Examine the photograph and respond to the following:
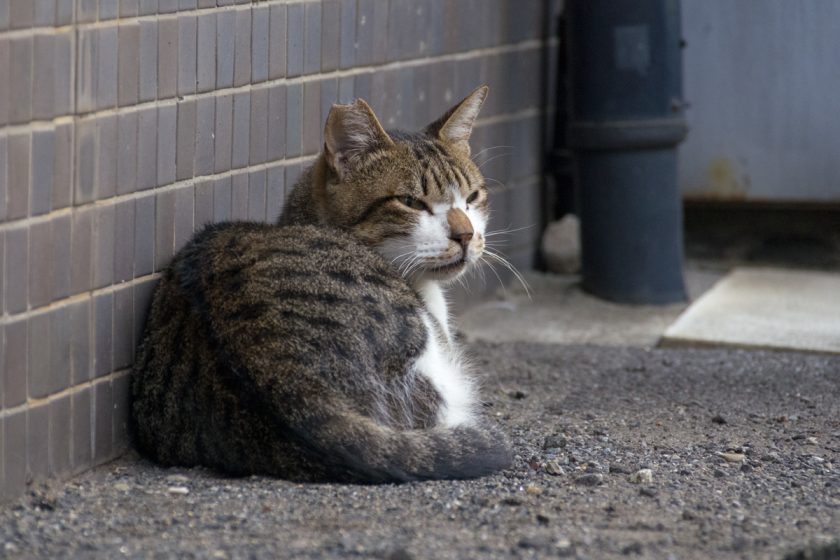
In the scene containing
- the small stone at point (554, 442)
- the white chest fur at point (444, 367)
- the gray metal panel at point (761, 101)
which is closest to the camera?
the white chest fur at point (444, 367)

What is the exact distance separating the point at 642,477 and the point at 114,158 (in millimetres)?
1797

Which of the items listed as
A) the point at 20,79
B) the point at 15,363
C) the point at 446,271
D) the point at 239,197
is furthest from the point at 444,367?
the point at 20,79

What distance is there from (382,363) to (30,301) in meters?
0.97

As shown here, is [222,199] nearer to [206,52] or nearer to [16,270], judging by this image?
[206,52]

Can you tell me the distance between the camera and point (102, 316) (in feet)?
12.5

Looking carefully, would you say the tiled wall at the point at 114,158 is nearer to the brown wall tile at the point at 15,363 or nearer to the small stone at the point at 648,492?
the brown wall tile at the point at 15,363

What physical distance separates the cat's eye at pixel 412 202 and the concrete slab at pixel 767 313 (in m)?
2.05

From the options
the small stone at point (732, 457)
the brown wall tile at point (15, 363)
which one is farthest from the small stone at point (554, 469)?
the brown wall tile at point (15, 363)

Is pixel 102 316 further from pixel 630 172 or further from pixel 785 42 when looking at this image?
pixel 785 42

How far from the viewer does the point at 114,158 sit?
12.4 feet

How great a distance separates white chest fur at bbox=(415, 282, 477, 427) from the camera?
3.87 metres

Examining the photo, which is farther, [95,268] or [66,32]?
[95,268]

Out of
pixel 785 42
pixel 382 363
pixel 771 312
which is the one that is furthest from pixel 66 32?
pixel 785 42

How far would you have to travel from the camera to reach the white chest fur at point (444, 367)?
3.87 meters
